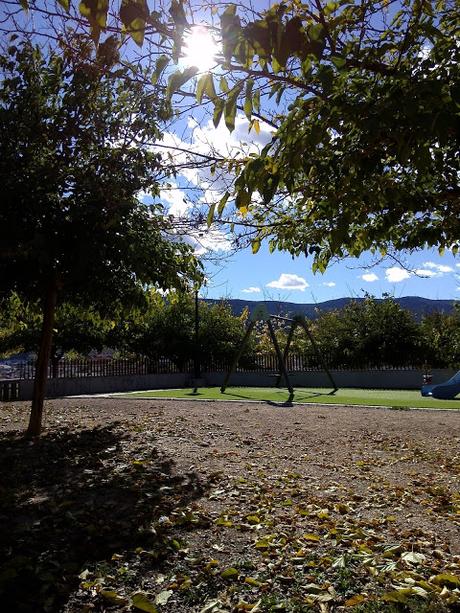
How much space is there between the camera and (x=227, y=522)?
4.71 meters

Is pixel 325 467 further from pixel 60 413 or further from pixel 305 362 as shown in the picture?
pixel 305 362

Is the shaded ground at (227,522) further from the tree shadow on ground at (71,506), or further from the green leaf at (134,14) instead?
the green leaf at (134,14)

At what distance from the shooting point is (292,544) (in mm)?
4266

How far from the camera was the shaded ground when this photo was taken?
346cm

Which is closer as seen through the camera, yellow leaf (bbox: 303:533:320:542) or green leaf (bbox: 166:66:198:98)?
green leaf (bbox: 166:66:198:98)

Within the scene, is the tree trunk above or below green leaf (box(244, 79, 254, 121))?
below

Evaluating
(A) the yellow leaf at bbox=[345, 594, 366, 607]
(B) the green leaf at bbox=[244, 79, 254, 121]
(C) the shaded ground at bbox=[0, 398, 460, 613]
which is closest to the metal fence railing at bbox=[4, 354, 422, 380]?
(C) the shaded ground at bbox=[0, 398, 460, 613]

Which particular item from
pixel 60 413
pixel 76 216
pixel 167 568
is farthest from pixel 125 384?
Answer: pixel 167 568

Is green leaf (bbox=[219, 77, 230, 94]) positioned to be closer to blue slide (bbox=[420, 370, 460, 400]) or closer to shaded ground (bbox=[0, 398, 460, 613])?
shaded ground (bbox=[0, 398, 460, 613])

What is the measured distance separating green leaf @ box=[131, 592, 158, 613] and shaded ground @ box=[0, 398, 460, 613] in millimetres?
12

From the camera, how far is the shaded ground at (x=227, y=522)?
346 cm

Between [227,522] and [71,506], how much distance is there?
4.85 ft

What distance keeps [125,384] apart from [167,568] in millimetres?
21165

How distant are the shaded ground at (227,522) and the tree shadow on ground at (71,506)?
1cm
